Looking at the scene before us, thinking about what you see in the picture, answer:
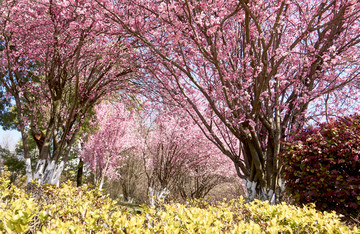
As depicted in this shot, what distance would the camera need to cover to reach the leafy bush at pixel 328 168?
4191 millimetres

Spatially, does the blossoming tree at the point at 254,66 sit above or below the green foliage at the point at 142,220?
above

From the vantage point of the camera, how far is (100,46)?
5824mm

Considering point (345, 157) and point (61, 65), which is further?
point (61, 65)

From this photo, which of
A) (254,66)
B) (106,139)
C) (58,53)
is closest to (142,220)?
(254,66)

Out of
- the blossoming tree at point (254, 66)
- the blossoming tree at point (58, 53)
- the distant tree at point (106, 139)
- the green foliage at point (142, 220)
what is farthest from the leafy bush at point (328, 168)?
the distant tree at point (106, 139)

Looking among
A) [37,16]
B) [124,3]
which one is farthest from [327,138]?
[37,16]

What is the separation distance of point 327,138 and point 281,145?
0.94 meters

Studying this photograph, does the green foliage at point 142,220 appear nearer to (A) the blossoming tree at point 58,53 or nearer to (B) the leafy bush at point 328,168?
(B) the leafy bush at point 328,168

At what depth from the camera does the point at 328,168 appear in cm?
451

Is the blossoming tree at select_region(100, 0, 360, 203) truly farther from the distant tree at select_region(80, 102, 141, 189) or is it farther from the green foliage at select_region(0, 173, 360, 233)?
the distant tree at select_region(80, 102, 141, 189)

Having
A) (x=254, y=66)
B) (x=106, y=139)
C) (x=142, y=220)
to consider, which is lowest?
(x=142, y=220)

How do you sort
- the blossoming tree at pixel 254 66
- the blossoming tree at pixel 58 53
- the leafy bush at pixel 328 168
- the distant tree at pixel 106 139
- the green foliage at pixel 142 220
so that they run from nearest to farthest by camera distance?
the green foliage at pixel 142 220, the leafy bush at pixel 328 168, the blossoming tree at pixel 254 66, the blossoming tree at pixel 58 53, the distant tree at pixel 106 139

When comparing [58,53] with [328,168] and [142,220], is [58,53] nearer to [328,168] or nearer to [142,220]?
[142,220]

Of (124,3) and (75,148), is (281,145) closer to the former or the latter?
(124,3)
